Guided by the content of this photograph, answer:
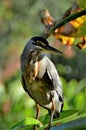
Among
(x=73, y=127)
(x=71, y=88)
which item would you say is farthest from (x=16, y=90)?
(x=73, y=127)

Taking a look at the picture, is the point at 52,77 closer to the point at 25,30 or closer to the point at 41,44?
the point at 41,44

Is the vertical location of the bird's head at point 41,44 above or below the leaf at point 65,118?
above

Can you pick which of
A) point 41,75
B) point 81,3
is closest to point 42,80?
point 41,75

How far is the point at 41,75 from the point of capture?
2.35 feet

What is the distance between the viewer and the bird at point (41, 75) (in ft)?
2.17

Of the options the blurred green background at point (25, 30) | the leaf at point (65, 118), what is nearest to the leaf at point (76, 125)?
the leaf at point (65, 118)

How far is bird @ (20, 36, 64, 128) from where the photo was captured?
2.17 feet

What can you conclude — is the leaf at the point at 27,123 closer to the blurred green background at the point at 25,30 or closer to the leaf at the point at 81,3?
the leaf at the point at 81,3

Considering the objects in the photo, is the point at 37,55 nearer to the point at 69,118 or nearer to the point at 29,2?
the point at 69,118

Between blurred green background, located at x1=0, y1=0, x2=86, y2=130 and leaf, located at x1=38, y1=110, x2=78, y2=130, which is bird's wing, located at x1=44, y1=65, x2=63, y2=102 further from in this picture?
blurred green background, located at x1=0, y1=0, x2=86, y2=130

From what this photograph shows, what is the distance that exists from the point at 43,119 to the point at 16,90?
1844 mm

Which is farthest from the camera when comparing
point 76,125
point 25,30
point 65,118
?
point 25,30

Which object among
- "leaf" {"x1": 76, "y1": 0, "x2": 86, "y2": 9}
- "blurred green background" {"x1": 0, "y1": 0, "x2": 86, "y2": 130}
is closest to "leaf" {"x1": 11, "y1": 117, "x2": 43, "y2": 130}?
"leaf" {"x1": 76, "y1": 0, "x2": 86, "y2": 9}

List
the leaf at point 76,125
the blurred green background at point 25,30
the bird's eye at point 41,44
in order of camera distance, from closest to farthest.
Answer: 1. the leaf at point 76,125
2. the bird's eye at point 41,44
3. the blurred green background at point 25,30
